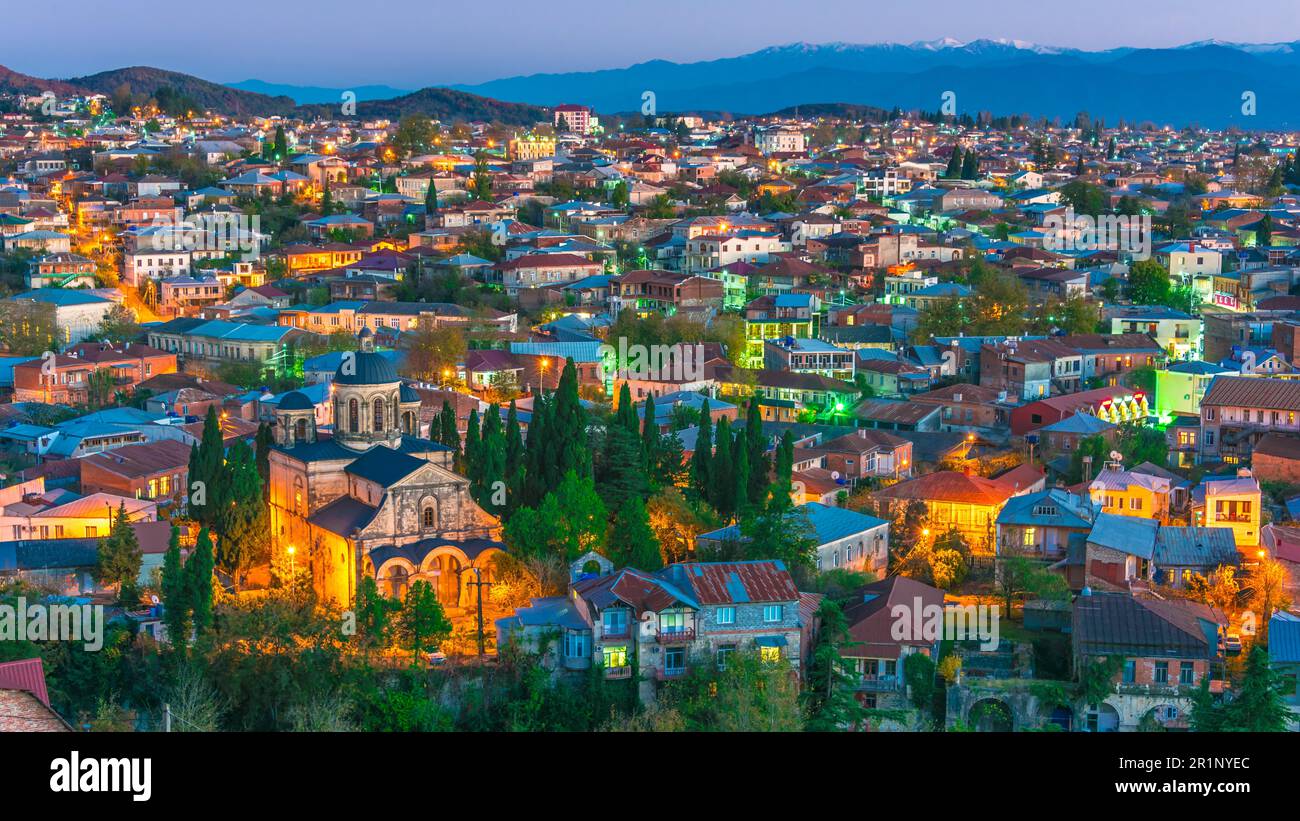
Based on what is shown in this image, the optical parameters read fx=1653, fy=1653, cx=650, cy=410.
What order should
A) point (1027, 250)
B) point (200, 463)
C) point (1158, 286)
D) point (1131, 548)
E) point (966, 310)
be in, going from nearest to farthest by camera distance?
1. point (1131, 548)
2. point (200, 463)
3. point (966, 310)
4. point (1158, 286)
5. point (1027, 250)

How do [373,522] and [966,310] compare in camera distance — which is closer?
[373,522]

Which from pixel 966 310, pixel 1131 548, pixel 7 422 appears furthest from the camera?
pixel 966 310

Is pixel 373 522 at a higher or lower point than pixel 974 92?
lower

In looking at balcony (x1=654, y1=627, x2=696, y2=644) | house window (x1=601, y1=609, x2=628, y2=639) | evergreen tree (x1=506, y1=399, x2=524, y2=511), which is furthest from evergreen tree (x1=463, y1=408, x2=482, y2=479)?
balcony (x1=654, y1=627, x2=696, y2=644)

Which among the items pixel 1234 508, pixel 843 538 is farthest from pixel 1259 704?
pixel 1234 508

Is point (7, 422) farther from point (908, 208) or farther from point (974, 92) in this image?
point (974, 92)

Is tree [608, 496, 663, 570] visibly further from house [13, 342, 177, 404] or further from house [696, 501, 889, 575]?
house [13, 342, 177, 404]

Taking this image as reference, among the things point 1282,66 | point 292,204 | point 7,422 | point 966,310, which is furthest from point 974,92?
point 7,422

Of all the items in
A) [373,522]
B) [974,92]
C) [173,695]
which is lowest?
[173,695]
